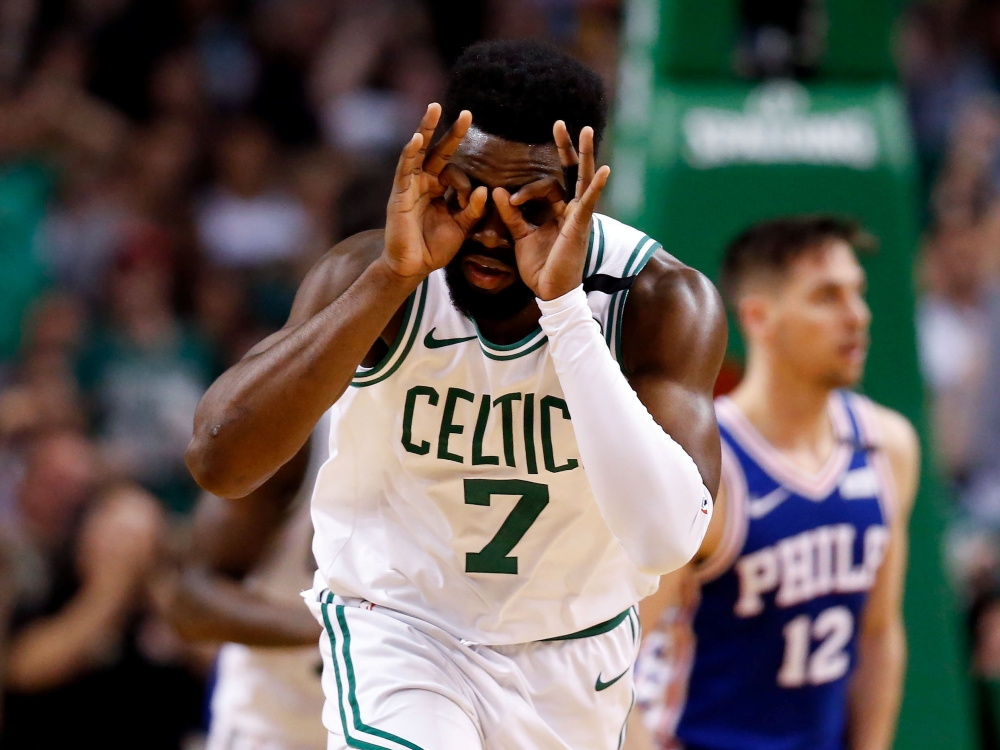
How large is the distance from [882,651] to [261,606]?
1888 millimetres

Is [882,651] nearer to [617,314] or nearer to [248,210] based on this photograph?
[617,314]

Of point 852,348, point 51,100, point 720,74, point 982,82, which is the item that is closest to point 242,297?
point 51,100

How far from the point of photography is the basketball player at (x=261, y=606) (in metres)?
3.45

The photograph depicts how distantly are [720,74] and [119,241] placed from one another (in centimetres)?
381

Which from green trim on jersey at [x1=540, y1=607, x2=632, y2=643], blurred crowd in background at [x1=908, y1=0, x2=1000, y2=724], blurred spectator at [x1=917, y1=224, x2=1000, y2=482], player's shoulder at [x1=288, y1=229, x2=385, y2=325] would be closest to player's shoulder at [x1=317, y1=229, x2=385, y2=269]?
player's shoulder at [x1=288, y1=229, x2=385, y2=325]

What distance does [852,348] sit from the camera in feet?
13.7

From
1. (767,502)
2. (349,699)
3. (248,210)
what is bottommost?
(349,699)

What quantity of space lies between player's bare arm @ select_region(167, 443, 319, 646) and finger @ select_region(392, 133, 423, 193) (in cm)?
129

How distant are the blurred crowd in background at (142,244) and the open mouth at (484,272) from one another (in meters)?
3.00

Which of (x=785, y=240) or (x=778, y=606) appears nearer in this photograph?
(x=778, y=606)

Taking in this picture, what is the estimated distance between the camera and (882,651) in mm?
4223

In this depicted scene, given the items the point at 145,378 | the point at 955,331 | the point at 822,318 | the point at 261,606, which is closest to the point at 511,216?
the point at 261,606

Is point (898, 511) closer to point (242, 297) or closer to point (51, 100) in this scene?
point (242, 297)

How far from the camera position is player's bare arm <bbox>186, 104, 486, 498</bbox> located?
2441mm
